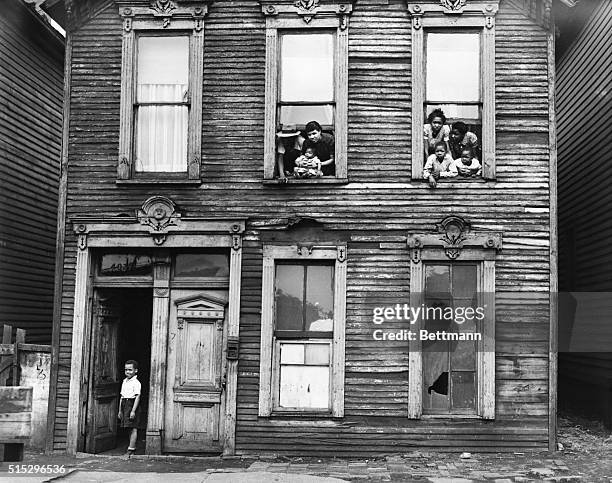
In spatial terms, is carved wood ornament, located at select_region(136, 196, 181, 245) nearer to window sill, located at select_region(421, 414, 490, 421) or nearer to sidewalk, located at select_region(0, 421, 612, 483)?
sidewalk, located at select_region(0, 421, 612, 483)

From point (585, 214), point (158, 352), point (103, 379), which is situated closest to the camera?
point (158, 352)

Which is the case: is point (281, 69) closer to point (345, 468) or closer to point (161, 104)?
point (161, 104)

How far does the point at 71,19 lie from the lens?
12430 mm

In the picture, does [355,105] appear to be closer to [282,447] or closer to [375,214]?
[375,214]

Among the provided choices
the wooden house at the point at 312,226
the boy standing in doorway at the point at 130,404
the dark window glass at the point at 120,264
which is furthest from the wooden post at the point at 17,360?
the boy standing in doorway at the point at 130,404

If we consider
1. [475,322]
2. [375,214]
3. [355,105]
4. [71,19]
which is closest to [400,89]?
[355,105]

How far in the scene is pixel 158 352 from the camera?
11969mm

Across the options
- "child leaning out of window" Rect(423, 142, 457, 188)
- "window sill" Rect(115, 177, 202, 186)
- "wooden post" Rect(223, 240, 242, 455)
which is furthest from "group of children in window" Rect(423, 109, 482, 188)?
"window sill" Rect(115, 177, 202, 186)

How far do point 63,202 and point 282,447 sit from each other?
5198 mm

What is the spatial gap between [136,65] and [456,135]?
5.26 metres

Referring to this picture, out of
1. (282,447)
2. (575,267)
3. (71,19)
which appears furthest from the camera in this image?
(575,267)

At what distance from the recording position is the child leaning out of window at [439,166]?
38.6 ft

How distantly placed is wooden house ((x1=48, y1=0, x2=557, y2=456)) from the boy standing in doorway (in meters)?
0.27

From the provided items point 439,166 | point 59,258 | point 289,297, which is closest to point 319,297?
point 289,297
